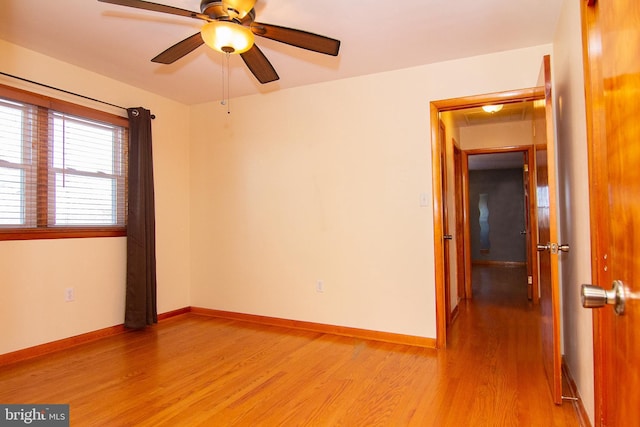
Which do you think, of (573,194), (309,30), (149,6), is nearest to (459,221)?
(573,194)

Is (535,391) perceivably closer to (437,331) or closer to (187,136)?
(437,331)

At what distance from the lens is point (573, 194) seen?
2.08 m

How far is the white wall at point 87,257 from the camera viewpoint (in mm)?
2799

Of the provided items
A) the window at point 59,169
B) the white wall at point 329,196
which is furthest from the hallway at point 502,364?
the window at point 59,169

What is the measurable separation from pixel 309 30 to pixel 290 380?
2.41 meters

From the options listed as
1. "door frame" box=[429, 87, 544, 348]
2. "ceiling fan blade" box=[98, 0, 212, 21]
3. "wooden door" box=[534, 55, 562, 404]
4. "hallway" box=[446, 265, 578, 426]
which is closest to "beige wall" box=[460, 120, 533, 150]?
"hallway" box=[446, 265, 578, 426]

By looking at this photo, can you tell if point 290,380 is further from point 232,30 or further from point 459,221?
point 459,221

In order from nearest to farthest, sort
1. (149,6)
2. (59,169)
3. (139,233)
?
1. (149,6)
2. (59,169)
3. (139,233)

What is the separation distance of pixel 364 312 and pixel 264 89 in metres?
2.42

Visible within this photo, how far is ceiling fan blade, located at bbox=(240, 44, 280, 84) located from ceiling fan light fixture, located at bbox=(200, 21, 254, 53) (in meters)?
0.18

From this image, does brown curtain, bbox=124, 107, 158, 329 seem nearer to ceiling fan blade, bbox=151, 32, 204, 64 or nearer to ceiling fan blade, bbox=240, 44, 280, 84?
ceiling fan blade, bbox=151, 32, 204, 64

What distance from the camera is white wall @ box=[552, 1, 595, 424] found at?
1.82 meters

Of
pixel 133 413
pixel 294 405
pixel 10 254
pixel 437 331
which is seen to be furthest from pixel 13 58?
pixel 437 331

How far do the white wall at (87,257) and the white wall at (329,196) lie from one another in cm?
19
